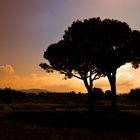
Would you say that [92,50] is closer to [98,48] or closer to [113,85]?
[98,48]

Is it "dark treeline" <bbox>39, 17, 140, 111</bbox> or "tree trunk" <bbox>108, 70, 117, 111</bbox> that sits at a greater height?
"dark treeline" <bbox>39, 17, 140, 111</bbox>

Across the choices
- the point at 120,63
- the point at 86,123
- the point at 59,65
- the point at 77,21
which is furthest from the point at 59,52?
the point at 86,123

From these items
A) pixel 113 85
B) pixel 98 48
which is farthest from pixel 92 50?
pixel 113 85

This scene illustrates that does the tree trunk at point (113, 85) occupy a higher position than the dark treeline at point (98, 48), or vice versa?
the dark treeline at point (98, 48)

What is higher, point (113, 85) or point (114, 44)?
point (114, 44)

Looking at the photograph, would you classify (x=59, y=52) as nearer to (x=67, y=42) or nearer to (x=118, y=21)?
(x=67, y=42)

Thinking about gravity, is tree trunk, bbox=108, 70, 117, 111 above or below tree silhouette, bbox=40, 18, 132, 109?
below

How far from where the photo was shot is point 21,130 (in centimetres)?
3089

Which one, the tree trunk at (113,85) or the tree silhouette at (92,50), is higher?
the tree silhouette at (92,50)

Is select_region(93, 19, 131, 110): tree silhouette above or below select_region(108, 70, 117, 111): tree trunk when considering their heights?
above

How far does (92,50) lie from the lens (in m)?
57.2

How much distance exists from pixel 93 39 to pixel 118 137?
3149 cm

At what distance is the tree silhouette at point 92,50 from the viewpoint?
188 ft

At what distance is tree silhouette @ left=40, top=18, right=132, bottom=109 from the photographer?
57.2m
